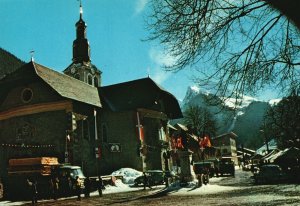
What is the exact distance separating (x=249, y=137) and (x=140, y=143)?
488ft

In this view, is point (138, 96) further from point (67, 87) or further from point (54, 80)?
point (54, 80)

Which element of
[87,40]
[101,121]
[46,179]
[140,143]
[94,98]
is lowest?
[46,179]

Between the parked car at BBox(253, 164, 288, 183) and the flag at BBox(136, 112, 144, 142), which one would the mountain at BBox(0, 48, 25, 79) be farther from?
the parked car at BBox(253, 164, 288, 183)

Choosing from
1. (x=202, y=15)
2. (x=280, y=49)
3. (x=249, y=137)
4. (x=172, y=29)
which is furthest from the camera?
(x=249, y=137)

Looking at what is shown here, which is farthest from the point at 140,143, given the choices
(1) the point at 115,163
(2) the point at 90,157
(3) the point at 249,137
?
(3) the point at 249,137

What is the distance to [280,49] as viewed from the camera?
10539mm

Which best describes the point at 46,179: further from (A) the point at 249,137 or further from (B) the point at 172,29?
(A) the point at 249,137

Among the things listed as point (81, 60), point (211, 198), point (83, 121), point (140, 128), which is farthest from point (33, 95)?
point (211, 198)

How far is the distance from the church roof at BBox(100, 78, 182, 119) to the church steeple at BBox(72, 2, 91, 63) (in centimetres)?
1046

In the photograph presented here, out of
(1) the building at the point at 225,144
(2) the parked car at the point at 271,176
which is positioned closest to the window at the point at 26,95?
(2) the parked car at the point at 271,176

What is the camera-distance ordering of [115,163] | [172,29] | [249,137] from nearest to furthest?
1. [172,29]
2. [115,163]
3. [249,137]

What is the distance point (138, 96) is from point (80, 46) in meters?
16.5

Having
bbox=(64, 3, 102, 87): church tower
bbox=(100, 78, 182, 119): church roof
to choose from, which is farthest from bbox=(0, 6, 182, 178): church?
bbox=(64, 3, 102, 87): church tower

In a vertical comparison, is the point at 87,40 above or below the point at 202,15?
above
